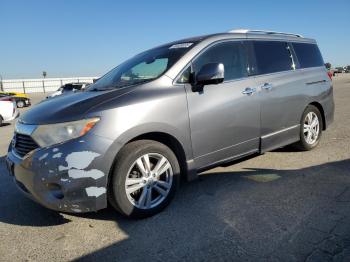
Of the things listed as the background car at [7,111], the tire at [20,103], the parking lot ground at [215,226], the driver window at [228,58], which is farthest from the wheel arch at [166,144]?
the tire at [20,103]

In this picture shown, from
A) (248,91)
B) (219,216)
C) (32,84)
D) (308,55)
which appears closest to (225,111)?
(248,91)

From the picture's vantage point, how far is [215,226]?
333cm

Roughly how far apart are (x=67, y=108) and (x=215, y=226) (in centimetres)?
181

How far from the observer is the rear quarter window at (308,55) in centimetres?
567

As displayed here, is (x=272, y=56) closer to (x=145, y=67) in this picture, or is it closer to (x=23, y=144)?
(x=145, y=67)

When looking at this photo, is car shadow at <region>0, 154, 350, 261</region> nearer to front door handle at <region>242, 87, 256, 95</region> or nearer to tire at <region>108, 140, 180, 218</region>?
tire at <region>108, 140, 180, 218</region>

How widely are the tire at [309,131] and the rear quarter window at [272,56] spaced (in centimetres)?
82

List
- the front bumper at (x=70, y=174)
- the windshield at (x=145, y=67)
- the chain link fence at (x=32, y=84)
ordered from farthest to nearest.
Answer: the chain link fence at (x=32, y=84)
the windshield at (x=145, y=67)
the front bumper at (x=70, y=174)

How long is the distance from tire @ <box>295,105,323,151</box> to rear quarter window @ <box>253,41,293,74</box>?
825 millimetres

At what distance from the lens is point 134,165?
3539mm

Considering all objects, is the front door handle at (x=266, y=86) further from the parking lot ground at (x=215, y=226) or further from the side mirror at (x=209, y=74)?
the parking lot ground at (x=215, y=226)

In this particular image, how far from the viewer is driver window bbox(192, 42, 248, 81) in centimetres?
419

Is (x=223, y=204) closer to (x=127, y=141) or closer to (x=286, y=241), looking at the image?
(x=286, y=241)

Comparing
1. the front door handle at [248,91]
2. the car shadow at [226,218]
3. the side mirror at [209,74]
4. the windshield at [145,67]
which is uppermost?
the windshield at [145,67]
